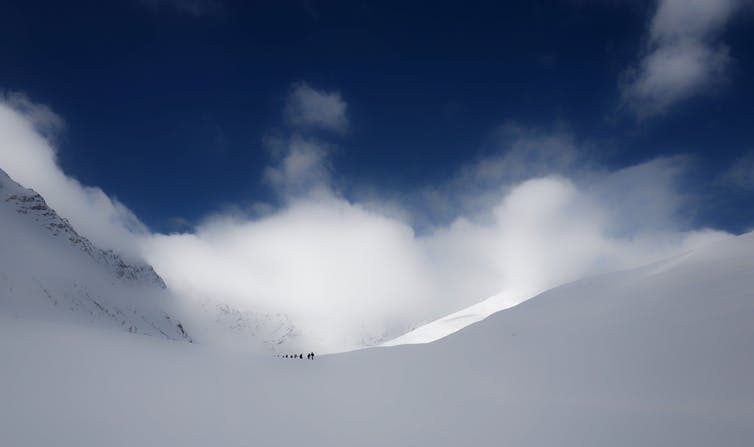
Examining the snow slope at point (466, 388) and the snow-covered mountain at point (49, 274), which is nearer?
the snow slope at point (466, 388)

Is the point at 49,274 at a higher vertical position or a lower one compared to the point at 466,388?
higher

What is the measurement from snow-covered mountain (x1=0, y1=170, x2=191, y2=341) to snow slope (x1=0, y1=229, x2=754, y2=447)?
99.8m

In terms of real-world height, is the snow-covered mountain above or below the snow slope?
above

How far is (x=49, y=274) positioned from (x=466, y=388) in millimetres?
174098

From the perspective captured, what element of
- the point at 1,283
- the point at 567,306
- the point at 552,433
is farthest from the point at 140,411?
the point at 1,283

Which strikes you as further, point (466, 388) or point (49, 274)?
point (49, 274)

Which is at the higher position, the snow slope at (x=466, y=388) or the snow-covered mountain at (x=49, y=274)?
the snow-covered mountain at (x=49, y=274)

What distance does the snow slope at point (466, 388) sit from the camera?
815cm

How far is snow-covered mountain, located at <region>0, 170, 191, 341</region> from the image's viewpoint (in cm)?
9675

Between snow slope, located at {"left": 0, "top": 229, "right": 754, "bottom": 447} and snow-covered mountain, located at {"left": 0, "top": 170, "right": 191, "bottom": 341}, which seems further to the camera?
snow-covered mountain, located at {"left": 0, "top": 170, "right": 191, "bottom": 341}

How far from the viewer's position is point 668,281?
1781 centimetres

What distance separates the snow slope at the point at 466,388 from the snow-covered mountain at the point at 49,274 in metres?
99.8

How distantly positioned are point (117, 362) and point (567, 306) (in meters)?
25.5

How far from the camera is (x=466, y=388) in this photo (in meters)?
14.1
